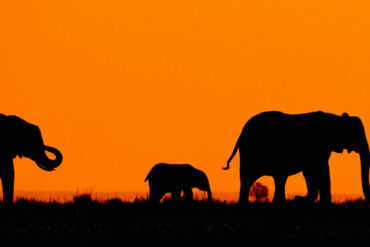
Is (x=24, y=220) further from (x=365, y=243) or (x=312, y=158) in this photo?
(x=312, y=158)

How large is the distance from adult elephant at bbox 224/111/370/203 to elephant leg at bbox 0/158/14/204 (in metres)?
5.41

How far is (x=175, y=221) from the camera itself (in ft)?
45.3

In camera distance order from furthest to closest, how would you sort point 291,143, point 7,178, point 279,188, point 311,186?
point 291,143 → point 279,188 → point 311,186 → point 7,178

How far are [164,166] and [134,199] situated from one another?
9.11 metres

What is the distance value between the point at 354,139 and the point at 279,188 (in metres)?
2.68

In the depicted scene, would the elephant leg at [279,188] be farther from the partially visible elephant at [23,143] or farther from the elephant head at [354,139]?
the partially visible elephant at [23,143]

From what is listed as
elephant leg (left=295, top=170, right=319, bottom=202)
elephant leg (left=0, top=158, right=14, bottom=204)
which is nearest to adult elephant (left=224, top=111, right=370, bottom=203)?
elephant leg (left=295, top=170, right=319, bottom=202)

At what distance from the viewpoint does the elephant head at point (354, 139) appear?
20.4m

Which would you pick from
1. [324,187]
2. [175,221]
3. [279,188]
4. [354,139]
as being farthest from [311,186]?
[175,221]

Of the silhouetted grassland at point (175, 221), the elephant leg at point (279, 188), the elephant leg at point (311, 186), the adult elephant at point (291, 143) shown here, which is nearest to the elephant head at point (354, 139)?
the adult elephant at point (291, 143)

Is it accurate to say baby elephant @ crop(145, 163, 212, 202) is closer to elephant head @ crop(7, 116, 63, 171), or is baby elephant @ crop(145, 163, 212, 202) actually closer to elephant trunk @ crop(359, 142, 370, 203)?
elephant head @ crop(7, 116, 63, 171)

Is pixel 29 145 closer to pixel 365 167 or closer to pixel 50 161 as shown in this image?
pixel 50 161

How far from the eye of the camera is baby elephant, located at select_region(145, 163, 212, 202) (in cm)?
2642

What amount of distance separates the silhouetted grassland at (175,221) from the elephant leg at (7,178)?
533mm
